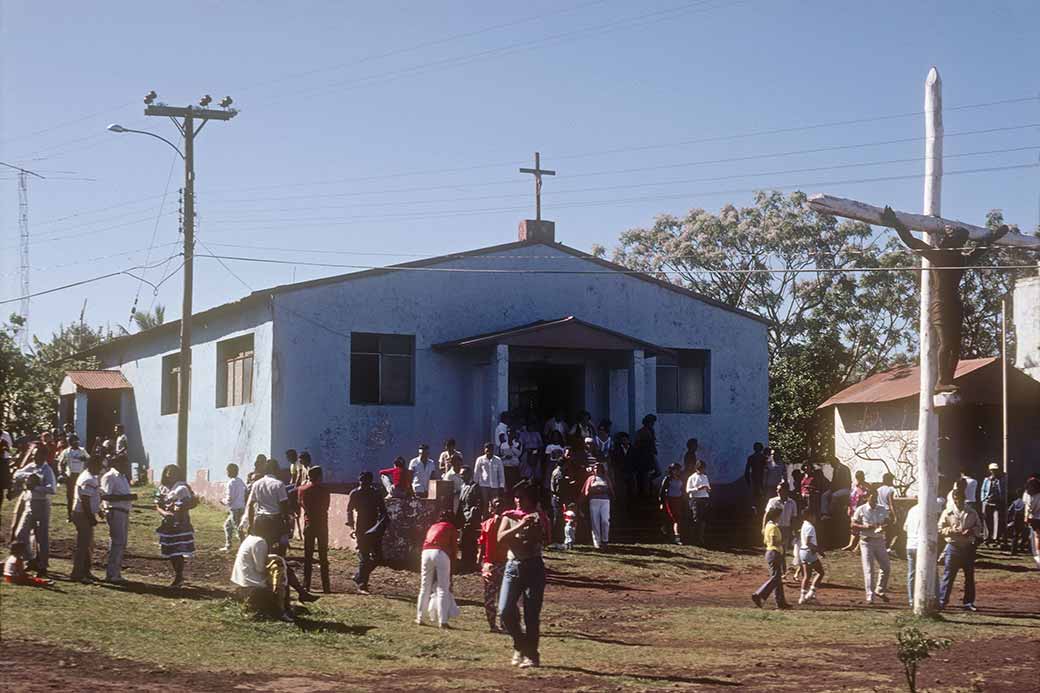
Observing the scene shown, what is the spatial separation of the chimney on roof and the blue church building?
5 cm

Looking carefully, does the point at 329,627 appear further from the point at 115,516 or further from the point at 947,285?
the point at 947,285

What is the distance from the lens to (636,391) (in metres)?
29.4

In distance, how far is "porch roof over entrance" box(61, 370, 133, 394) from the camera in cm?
3831

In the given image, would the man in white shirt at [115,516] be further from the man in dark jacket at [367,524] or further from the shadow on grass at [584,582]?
the shadow on grass at [584,582]

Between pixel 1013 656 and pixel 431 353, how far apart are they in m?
17.1

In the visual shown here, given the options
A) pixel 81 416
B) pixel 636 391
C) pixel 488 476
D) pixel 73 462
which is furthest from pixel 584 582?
pixel 81 416

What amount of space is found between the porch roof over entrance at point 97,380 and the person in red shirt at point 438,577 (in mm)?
24752

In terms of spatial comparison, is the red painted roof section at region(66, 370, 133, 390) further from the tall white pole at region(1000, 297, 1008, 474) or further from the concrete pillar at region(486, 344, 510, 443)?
the tall white pole at region(1000, 297, 1008, 474)

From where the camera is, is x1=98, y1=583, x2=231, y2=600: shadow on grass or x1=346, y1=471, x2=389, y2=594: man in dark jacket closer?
x1=98, y1=583, x2=231, y2=600: shadow on grass

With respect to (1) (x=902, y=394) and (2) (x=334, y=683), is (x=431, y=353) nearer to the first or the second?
(1) (x=902, y=394)

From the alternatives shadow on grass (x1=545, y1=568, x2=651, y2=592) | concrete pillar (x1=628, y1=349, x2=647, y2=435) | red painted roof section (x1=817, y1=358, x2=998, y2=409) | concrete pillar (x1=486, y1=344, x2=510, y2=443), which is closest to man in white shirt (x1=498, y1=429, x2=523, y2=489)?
concrete pillar (x1=486, y1=344, x2=510, y2=443)

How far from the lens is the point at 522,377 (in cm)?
3041

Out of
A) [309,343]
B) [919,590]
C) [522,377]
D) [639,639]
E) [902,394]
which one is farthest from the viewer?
[902,394]

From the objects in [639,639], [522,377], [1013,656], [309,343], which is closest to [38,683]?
[639,639]
